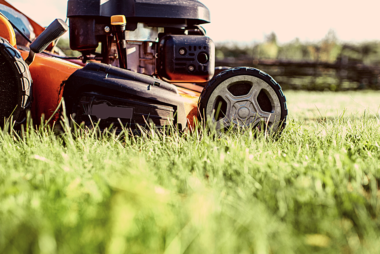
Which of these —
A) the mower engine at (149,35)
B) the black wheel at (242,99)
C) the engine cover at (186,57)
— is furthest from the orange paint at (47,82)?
the black wheel at (242,99)

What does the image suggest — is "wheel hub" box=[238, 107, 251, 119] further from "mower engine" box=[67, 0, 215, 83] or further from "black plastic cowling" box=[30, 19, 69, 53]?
"black plastic cowling" box=[30, 19, 69, 53]

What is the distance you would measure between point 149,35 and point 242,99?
2.64 feet

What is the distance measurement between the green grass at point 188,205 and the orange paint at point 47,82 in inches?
22.3

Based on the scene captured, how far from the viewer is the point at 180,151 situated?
162cm

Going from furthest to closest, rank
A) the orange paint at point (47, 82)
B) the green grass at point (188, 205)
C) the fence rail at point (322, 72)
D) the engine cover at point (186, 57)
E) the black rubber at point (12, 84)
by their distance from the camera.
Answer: the fence rail at point (322, 72), the engine cover at point (186, 57), the orange paint at point (47, 82), the black rubber at point (12, 84), the green grass at point (188, 205)

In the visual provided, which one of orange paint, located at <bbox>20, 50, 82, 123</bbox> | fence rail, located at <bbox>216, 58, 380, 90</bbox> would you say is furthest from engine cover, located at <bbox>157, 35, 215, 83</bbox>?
fence rail, located at <bbox>216, 58, 380, 90</bbox>

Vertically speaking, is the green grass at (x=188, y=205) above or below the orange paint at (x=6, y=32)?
below

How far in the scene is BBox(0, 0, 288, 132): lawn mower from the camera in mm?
1838

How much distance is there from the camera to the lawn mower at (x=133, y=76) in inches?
72.4

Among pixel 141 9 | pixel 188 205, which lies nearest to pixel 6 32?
pixel 141 9

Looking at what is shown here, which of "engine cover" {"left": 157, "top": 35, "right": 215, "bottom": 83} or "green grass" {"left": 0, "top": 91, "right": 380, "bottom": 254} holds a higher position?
"engine cover" {"left": 157, "top": 35, "right": 215, "bottom": 83}

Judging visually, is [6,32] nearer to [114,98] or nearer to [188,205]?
[114,98]

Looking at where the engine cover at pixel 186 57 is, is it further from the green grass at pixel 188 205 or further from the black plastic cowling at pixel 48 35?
the green grass at pixel 188 205

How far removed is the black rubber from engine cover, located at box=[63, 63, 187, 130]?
19 centimetres
